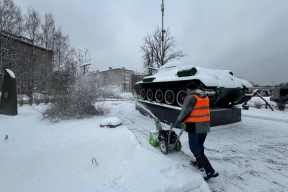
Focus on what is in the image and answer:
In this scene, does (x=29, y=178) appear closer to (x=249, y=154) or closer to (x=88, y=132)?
(x=88, y=132)

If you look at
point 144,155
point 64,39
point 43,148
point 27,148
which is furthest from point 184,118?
point 64,39

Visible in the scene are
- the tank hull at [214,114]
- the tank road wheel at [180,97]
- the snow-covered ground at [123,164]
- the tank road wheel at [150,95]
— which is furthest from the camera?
the tank road wheel at [150,95]

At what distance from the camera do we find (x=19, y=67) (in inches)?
676

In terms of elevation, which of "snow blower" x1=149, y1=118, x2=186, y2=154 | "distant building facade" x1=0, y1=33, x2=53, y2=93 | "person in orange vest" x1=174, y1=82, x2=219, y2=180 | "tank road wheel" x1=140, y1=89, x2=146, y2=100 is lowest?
"snow blower" x1=149, y1=118, x2=186, y2=154

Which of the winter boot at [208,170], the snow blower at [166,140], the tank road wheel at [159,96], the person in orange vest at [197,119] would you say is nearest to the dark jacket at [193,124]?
the person in orange vest at [197,119]

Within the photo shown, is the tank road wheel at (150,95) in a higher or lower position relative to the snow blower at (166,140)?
higher

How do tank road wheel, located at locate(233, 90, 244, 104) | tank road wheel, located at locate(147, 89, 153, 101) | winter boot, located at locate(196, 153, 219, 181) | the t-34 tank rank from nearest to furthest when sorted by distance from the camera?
winter boot, located at locate(196, 153, 219, 181) → the t-34 tank → tank road wheel, located at locate(233, 90, 244, 104) → tank road wheel, located at locate(147, 89, 153, 101)

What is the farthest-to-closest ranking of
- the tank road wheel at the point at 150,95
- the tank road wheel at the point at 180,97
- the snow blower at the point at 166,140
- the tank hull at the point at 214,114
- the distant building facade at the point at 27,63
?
the distant building facade at the point at 27,63 < the tank road wheel at the point at 150,95 < the tank road wheel at the point at 180,97 < the tank hull at the point at 214,114 < the snow blower at the point at 166,140

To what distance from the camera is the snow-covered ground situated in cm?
217

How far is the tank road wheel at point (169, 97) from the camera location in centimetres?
656

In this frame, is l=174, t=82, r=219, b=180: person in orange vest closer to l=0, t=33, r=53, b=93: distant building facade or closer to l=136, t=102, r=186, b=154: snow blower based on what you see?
l=136, t=102, r=186, b=154: snow blower

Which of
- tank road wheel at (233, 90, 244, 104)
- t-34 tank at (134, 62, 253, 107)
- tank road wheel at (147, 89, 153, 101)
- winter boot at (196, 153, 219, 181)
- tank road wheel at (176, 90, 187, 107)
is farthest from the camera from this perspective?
tank road wheel at (147, 89, 153, 101)

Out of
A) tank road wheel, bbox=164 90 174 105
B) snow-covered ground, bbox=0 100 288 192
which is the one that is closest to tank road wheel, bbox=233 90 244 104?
snow-covered ground, bbox=0 100 288 192

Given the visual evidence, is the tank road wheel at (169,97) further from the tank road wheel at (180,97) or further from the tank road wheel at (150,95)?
the tank road wheel at (150,95)
